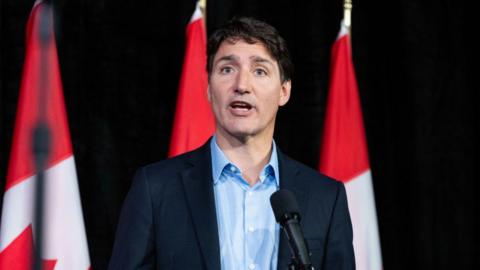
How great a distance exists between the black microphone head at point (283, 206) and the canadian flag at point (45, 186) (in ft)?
5.18

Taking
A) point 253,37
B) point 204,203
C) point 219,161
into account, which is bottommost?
point 204,203

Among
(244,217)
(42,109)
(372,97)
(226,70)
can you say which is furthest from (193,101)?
(244,217)

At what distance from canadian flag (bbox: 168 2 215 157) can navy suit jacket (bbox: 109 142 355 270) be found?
118cm

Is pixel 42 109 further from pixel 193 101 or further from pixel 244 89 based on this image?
pixel 244 89

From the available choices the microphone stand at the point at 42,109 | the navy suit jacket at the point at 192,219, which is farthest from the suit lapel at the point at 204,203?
the microphone stand at the point at 42,109

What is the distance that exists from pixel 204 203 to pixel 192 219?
0.06 metres

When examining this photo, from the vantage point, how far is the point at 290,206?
148 centimetres

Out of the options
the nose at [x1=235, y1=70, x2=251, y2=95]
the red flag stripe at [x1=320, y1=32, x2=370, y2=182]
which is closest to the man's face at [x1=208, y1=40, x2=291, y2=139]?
the nose at [x1=235, y1=70, x2=251, y2=95]

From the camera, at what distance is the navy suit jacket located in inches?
69.2

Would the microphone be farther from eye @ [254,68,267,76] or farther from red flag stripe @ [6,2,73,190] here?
red flag stripe @ [6,2,73,190]

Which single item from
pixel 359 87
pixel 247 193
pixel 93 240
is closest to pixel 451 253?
pixel 359 87

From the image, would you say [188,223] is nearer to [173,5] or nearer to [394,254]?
[173,5]

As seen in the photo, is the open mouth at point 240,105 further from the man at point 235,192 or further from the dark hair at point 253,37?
the dark hair at point 253,37

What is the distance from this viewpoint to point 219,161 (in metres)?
1.94
